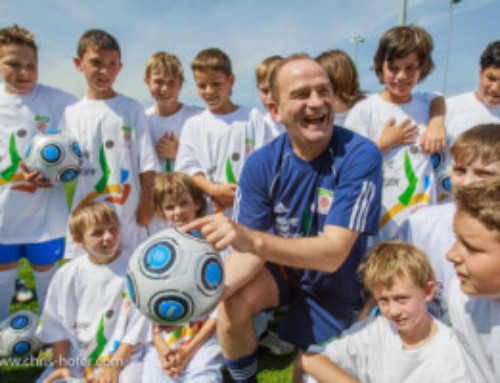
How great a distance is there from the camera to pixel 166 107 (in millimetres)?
4395

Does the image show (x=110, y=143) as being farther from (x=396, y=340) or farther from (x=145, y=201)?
(x=396, y=340)

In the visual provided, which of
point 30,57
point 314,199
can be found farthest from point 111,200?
point 314,199

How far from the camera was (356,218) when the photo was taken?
231cm

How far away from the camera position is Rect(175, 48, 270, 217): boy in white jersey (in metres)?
→ 3.82

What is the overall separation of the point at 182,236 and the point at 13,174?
246 cm

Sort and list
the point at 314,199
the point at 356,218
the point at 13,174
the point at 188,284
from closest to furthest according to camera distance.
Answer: the point at 188,284 → the point at 356,218 → the point at 314,199 → the point at 13,174

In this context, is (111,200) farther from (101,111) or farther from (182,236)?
(182,236)

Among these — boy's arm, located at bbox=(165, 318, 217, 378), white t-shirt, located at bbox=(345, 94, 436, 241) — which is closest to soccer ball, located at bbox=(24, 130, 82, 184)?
boy's arm, located at bbox=(165, 318, 217, 378)

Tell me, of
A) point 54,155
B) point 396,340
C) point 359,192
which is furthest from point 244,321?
point 54,155

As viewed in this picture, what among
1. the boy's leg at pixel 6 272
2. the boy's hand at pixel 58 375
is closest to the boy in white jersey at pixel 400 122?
the boy's hand at pixel 58 375

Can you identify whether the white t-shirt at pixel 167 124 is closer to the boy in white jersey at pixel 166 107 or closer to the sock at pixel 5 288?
the boy in white jersey at pixel 166 107

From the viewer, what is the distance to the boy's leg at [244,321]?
257cm

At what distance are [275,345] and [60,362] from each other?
72.3 inches

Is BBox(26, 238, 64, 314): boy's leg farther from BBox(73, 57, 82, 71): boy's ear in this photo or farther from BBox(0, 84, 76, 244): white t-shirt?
BBox(73, 57, 82, 71): boy's ear
